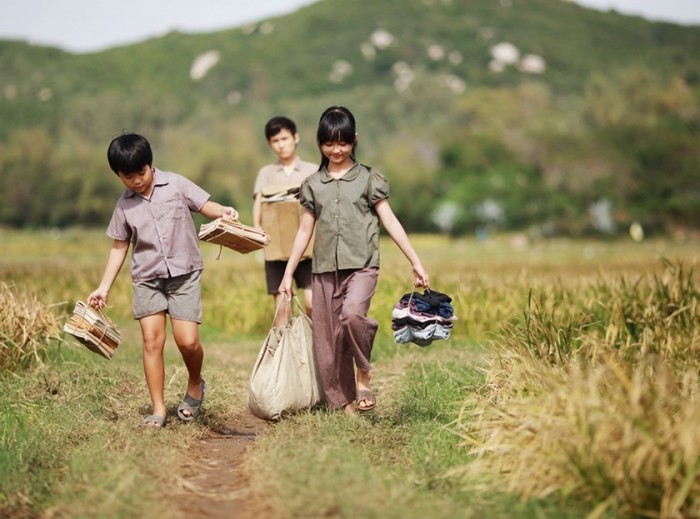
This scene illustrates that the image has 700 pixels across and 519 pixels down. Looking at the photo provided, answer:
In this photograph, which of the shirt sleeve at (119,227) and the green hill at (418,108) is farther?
the green hill at (418,108)

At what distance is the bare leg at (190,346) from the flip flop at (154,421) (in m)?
0.26

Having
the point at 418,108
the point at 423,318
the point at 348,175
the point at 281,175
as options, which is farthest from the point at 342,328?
the point at 418,108

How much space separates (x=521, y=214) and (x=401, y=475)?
5874 cm

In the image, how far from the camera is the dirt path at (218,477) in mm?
3859

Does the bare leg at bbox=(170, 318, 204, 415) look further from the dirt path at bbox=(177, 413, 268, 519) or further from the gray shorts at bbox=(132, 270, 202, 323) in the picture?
the dirt path at bbox=(177, 413, 268, 519)

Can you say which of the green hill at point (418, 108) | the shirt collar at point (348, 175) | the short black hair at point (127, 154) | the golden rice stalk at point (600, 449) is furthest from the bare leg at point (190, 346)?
the green hill at point (418, 108)

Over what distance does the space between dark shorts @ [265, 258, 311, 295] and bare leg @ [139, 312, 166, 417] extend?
1.68 m

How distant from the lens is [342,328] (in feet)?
17.5

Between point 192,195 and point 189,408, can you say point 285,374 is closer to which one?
point 189,408

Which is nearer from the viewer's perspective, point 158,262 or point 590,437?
point 590,437

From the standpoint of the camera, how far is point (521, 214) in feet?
202

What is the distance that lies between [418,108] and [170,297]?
120978 millimetres

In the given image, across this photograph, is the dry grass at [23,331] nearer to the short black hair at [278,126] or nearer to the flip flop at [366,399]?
the short black hair at [278,126]

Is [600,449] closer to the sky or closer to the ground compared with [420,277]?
closer to the ground
